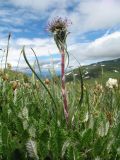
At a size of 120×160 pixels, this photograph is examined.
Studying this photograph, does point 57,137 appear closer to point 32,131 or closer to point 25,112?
point 32,131

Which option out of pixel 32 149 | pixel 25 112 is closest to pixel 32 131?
pixel 32 149

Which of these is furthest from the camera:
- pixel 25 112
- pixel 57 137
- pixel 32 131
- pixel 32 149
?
pixel 25 112

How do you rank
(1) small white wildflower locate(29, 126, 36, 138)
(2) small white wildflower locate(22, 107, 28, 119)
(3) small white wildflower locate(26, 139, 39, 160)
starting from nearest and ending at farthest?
(3) small white wildflower locate(26, 139, 39, 160) < (1) small white wildflower locate(29, 126, 36, 138) < (2) small white wildflower locate(22, 107, 28, 119)

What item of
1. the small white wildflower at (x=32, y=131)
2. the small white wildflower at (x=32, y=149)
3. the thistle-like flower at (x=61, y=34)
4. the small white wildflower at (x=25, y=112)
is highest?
the thistle-like flower at (x=61, y=34)

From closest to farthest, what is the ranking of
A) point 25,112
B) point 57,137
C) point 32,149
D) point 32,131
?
point 32,149, point 57,137, point 32,131, point 25,112

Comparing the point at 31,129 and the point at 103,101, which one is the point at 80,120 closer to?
the point at 31,129

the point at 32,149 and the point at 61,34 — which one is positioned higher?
the point at 61,34

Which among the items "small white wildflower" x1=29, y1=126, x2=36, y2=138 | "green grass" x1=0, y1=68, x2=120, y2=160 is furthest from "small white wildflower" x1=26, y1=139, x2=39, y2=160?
"small white wildflower" x1=29, y1=126, x2=36, y2=138

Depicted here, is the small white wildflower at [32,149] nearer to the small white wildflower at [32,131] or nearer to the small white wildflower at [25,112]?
the small white wildflower at [32,131]

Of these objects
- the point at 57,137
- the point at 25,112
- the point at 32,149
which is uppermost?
the point at 25,112

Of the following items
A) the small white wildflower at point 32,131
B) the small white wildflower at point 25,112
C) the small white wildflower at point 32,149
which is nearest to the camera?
the small white wildflower at point 32,149

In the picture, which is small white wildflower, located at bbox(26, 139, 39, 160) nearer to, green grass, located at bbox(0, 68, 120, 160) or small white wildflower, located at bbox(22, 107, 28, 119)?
green grass, located at bbox(0, 68, 120, 160)

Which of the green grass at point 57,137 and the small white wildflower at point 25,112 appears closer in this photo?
the green grass at point 57,137

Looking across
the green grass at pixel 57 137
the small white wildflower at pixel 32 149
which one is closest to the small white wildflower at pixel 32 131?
the green grass at pixel 57 137
